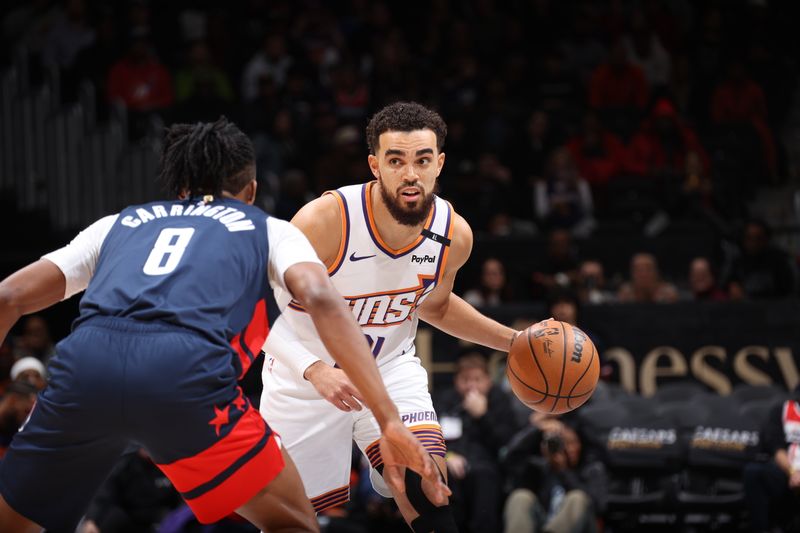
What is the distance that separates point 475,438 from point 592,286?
7.74ft

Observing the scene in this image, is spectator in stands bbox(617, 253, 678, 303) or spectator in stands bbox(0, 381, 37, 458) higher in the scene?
spectator in stands bbox(617, 253, 678, 303)

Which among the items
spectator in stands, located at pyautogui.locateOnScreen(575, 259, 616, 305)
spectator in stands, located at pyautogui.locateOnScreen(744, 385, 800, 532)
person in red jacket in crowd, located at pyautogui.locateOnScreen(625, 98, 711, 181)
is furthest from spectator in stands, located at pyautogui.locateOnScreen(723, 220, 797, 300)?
spectator in stands, located at pyautogui.locateOnScreen(744, 385, 800, 532)

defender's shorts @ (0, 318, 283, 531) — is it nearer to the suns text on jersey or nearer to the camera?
the suns text on jersey

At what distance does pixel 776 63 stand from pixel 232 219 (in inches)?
468

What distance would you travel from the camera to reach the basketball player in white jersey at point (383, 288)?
16.6 feet

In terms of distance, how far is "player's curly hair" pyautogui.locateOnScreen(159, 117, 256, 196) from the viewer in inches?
155

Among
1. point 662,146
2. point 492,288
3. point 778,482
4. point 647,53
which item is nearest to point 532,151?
point 662,146

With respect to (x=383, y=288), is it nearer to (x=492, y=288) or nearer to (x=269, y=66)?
(x=492, y=288)

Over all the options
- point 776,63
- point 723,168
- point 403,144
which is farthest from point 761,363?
point 403,144

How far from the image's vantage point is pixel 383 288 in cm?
523

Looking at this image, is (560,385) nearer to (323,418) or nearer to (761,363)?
(323,418)

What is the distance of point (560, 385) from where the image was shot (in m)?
5.25

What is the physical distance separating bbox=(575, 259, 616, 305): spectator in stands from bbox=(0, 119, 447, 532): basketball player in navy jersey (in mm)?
7109

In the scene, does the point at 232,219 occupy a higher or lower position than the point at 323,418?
higher
